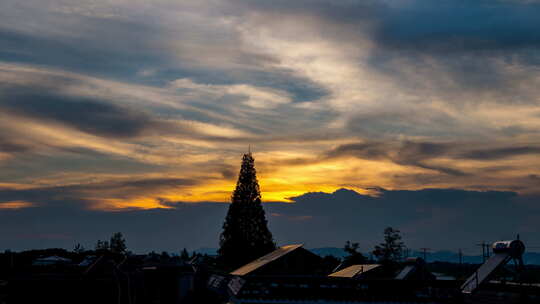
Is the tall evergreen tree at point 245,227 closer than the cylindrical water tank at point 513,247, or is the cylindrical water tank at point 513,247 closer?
the cylindrical water tank at point 513,247

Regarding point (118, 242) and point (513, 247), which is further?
point (118, 242)

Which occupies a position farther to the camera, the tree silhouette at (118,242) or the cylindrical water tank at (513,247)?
the tree silhouette at (118,242)

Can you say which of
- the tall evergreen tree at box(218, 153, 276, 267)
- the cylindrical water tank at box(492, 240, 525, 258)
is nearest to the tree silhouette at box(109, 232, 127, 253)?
the tall evergreen tree at box(218, 153, 276, 267)

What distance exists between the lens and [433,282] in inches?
1324

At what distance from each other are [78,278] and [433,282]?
24.7m

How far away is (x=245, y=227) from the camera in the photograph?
345 ft

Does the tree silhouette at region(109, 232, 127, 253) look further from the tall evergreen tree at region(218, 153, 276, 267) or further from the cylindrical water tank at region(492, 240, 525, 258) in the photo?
the cylindrical water tank at region(492, 240, 525, 258)

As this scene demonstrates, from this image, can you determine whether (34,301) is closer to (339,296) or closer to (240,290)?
(240,290)

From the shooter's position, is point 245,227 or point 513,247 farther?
point 245,227

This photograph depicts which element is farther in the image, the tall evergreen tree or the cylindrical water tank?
the tall evergreen tree

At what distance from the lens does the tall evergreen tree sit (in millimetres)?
102750

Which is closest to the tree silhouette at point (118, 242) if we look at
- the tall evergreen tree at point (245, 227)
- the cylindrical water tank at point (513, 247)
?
the tall evergreen tree at point (245, 227)

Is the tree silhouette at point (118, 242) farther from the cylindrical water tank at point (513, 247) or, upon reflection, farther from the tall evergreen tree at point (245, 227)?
the cylindrical water tank at point (513, 247)

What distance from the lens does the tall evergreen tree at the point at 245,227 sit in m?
103
